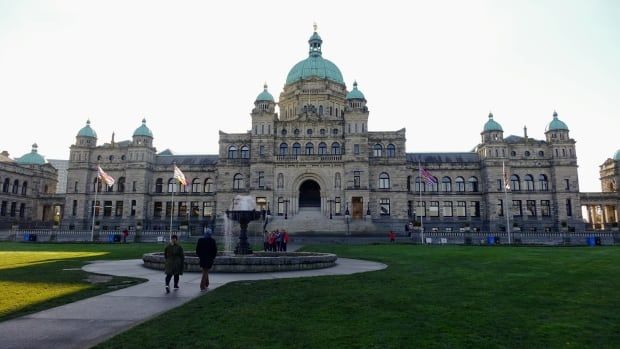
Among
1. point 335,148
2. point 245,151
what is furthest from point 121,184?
point 335,148

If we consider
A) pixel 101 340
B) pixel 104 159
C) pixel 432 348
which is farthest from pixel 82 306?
pixel 104 159

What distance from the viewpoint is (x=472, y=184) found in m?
67.4

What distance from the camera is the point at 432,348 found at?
6965 mm

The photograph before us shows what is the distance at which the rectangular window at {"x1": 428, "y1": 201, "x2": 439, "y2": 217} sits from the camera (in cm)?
6600

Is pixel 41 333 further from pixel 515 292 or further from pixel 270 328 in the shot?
pixel 515 292

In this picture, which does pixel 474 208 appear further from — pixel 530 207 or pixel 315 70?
pixel 315 70

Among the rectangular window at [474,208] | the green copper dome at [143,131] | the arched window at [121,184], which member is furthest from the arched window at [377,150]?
the arched window at [121,184]

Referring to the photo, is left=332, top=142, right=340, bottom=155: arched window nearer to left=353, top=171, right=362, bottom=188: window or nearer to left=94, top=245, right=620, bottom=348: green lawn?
left=353, top=171, right=362, bottom=188: window

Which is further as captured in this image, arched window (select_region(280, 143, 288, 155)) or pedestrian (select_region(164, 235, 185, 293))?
arched window (select_region(280, 143, 288, 155))

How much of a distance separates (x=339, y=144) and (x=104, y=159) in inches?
1620

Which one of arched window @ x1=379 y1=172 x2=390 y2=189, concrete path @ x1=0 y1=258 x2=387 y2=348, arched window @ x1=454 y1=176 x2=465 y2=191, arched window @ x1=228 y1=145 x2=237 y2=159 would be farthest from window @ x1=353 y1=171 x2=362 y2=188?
concrete path @ x1=0 y1=258 x2=387 y2=348

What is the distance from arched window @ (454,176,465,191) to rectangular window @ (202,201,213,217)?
41929mm

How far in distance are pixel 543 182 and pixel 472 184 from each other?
1104 cm

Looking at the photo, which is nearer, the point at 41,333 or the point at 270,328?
the point at 41,333
